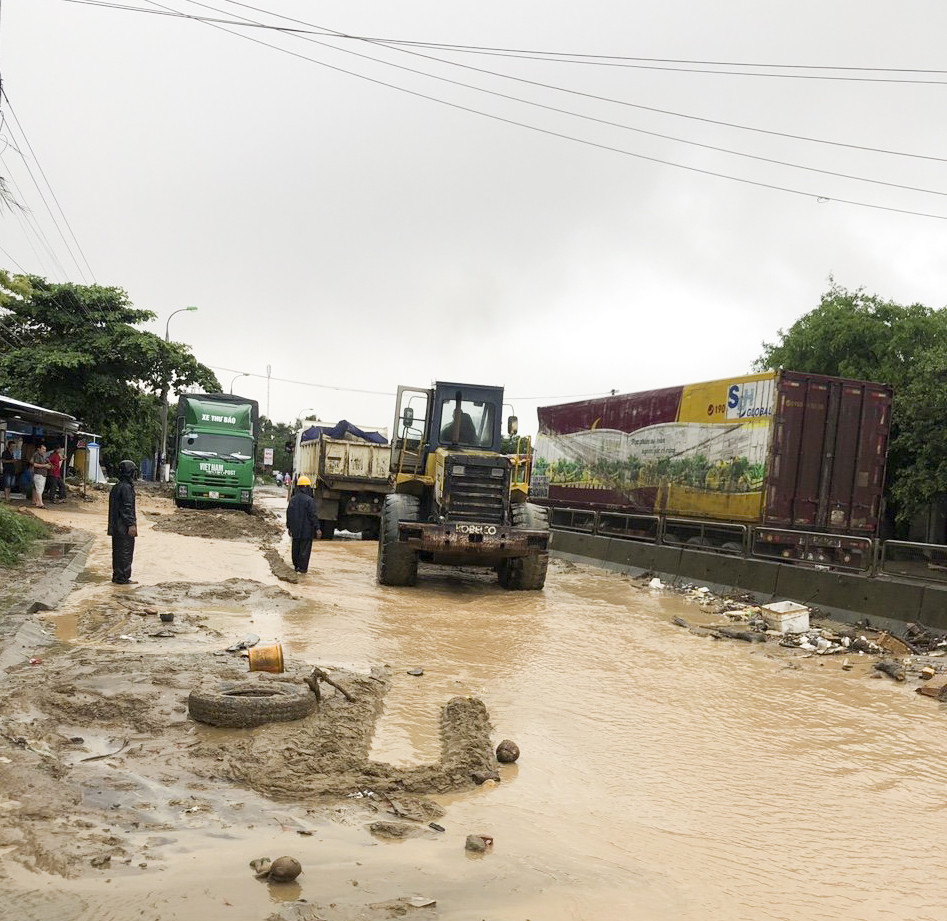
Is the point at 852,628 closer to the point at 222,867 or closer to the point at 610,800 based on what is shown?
the point at 610,800

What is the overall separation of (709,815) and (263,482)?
8060cm

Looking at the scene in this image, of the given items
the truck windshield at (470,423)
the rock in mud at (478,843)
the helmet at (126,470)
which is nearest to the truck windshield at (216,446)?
the truck windshield at (470,423)

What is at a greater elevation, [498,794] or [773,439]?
[773,439]

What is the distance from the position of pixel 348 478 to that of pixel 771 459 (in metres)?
10.2

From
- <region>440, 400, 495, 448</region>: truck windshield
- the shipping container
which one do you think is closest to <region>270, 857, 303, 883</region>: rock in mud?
<region>440, 400, 495, 448</region>: truck windshield

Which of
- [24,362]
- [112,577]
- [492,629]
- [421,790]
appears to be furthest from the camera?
[24,362]

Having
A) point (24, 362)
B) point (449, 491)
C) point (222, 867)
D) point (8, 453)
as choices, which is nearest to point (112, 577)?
point (449, 491)

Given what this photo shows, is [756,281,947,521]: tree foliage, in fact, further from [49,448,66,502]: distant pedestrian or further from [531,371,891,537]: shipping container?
[49,448,66,502]: distant pedestrian

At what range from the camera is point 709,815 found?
5078 mm

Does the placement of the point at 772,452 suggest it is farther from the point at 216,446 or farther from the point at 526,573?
the point at 216,446

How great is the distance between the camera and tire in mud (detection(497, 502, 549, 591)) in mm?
14172

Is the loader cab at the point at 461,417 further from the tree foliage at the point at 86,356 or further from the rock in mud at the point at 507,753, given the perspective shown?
the tree foliage at the point at 86,356

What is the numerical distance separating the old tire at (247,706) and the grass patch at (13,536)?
24.4ft

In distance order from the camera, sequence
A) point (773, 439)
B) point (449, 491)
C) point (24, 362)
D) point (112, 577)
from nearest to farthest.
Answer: point (112, 577) → point (449, 491) → point (773, 439) → point (24, 362)
